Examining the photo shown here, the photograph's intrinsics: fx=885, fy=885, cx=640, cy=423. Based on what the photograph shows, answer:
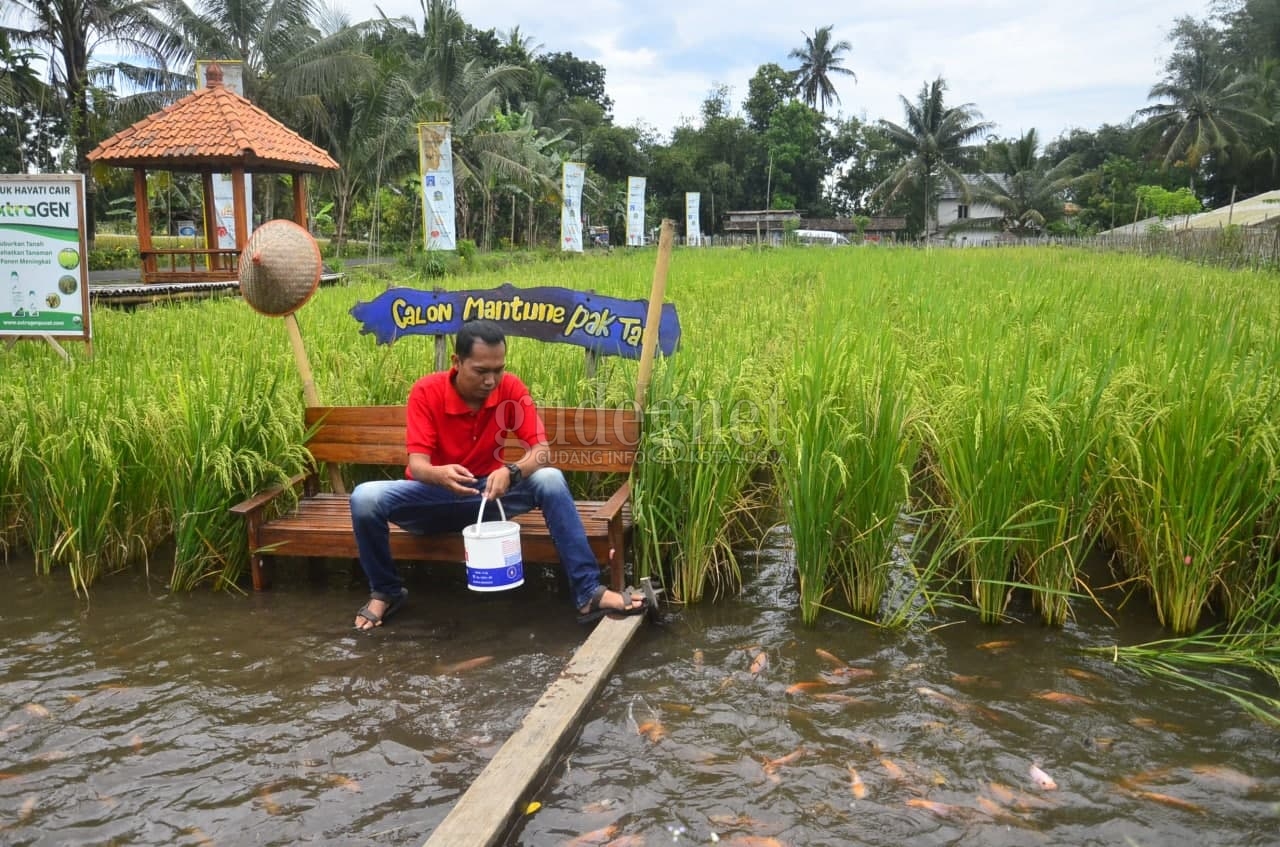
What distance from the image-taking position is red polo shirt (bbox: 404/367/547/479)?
3.20 meters

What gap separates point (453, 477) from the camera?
10.1 ft

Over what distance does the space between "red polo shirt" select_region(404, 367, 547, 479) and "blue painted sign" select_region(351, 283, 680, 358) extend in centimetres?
59

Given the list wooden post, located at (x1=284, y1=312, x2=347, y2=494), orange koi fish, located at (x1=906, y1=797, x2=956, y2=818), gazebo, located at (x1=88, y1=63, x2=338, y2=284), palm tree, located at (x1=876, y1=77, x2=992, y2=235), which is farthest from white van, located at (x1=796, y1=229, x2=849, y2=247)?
orange koi fish, located at (x1=906, y1=797, x2=956, y2=818)

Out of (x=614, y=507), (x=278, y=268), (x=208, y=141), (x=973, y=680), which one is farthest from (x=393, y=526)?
(x=208, y=141)

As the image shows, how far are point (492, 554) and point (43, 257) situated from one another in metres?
4.35

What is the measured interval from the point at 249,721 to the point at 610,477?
6.16 ft

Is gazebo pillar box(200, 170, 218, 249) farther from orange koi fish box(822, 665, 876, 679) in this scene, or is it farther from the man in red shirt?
orange koi fish box(822, 665, 876, 679)

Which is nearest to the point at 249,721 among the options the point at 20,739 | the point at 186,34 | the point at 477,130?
the point at 20,739

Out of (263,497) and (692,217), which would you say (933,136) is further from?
(263,497)

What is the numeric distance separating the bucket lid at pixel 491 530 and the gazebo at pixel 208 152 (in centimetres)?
1055

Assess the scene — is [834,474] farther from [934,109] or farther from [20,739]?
[934,109]

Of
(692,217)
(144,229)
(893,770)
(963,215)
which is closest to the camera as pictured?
(893,770)

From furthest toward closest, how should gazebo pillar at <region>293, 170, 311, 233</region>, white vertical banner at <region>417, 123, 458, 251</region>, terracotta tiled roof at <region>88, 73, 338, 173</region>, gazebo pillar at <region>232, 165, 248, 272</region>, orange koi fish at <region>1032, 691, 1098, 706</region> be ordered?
1. white vertical banner at <region>417, 123, 458, 251</region>
2. gazebo pillar at <region>293, 170, 311, 233</region>
3. gazebo pillar at <region>232, 165, 248, 272</region>
4. terracotta tiled roof at <region>88, 73, 338, 173</region>
5. orange koi fish at <region>1032, 691, 1098, 706</region>

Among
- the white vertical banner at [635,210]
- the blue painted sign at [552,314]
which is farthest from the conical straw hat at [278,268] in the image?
the white vertical banner at [635,210]
